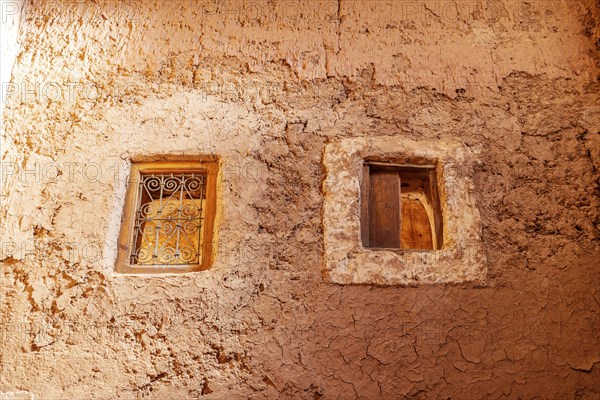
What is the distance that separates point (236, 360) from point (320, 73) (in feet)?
5.10

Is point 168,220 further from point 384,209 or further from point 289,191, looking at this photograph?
point 384,209

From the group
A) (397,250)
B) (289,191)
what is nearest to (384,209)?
(397,250)

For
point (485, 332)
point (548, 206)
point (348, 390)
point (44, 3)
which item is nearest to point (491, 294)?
point (485, 332)

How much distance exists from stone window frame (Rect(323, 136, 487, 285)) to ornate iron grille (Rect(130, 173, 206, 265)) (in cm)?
67

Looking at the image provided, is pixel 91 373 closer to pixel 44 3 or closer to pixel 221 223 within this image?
pixel 221 223

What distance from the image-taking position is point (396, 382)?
6.79ft

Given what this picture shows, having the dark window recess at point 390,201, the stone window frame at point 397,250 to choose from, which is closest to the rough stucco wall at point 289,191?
the stone window frame at point 397,250

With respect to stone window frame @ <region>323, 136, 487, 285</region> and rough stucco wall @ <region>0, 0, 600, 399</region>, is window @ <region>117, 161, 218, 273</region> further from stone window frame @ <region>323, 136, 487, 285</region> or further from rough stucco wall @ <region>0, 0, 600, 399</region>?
stone window frame @ <region>323, 136, 487, 285</region>

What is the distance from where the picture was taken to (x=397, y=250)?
226cm

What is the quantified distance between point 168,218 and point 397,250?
3.75 ft

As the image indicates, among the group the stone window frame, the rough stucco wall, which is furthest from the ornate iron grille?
the stone window frame

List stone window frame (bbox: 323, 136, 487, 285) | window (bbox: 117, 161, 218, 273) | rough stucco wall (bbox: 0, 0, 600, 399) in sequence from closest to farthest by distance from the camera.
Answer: rough stucco wall (bbox: 0, 0, 600, 399) → stone window frame (bbox: 323, 136, 487, 285) → window (bbox: 117, 161, 218, 273)

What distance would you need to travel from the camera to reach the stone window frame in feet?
7.23

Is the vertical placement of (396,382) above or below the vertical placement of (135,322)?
below
